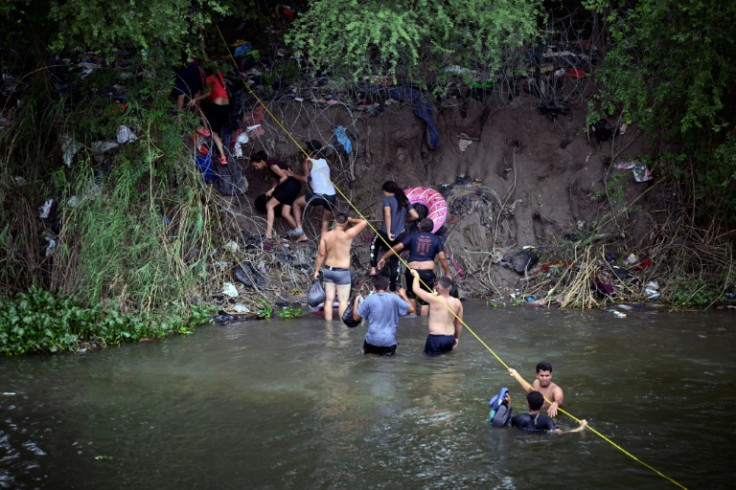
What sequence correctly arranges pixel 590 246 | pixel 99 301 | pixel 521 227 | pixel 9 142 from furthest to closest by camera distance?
pixel 521 227 → pixel 590 246 → pixel 9 142 → pixel 99 301

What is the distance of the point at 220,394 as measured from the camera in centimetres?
856

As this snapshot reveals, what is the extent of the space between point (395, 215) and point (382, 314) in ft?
12.0

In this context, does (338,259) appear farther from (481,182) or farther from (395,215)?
(481,182)

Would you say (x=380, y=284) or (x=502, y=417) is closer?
(x=502, y=417)

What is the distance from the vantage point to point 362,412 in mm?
7840

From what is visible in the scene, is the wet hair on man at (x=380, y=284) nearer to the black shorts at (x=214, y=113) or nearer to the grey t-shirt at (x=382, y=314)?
the grey t-shirt at (x=382, y=314)

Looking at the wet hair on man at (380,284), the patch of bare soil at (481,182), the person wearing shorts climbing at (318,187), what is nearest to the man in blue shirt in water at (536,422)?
the wet hair on man at (380,284)

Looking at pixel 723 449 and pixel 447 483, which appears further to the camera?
pixel 723 449

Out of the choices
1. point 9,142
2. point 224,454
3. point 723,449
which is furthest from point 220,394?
point 9,142

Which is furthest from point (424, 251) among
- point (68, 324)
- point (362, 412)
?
point (68, 324)

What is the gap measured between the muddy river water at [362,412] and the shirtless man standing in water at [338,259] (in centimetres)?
82

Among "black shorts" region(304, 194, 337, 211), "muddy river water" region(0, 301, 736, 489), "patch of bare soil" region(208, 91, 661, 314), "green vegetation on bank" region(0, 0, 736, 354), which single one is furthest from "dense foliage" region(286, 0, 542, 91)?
"muddy river water" region(0, 301, 736, 489)

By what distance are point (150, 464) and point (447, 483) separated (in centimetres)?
231

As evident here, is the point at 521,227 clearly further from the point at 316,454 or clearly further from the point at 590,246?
the point at 316,454
